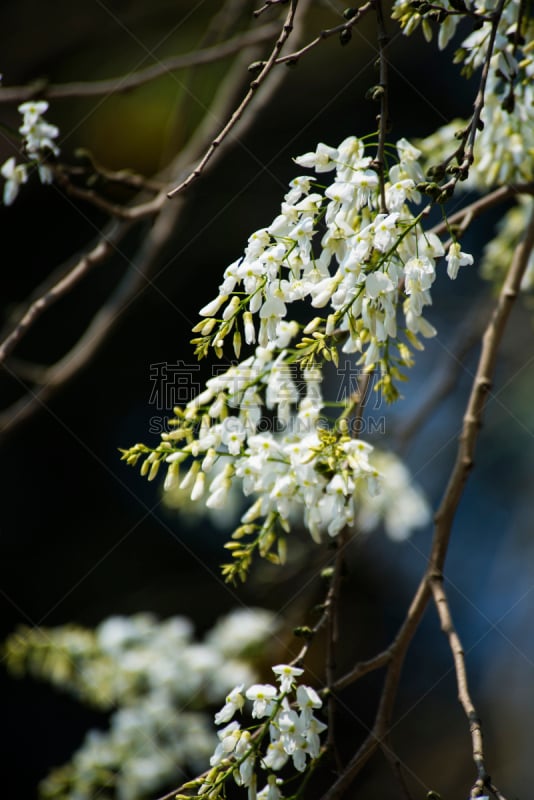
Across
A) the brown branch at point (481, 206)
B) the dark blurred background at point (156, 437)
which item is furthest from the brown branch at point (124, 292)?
the dark blurred background at point (156, 437)

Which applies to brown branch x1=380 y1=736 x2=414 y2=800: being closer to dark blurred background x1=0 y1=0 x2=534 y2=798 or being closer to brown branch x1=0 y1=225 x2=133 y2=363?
brown branch x1=0 y1=225 x2=133 y2=363

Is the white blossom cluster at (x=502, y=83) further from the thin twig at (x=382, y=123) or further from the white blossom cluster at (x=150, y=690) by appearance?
the white blossom cluster at (x=150, y=690)

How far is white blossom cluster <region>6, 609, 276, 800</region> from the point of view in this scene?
320 cm

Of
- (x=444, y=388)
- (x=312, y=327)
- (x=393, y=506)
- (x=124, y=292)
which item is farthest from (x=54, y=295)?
(x=393, y=506)

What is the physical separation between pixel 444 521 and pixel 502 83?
3.44ft

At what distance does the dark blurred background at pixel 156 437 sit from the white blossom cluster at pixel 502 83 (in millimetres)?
2164

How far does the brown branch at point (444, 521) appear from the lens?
1568mm

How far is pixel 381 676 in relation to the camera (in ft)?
17.0

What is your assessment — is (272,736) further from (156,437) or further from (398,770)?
(156,437)

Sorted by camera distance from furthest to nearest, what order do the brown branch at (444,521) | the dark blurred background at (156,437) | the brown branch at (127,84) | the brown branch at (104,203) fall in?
the dark blurred background at (156,437) < the brown branch at (127,84) < the brown branch at (104,203) < the brown branch at (444,521)

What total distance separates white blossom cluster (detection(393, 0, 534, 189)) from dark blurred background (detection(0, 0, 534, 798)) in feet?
7.10

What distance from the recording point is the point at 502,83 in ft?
6.45

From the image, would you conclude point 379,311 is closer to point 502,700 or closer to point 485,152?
point 485,152

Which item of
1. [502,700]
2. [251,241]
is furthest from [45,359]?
[251,241]
